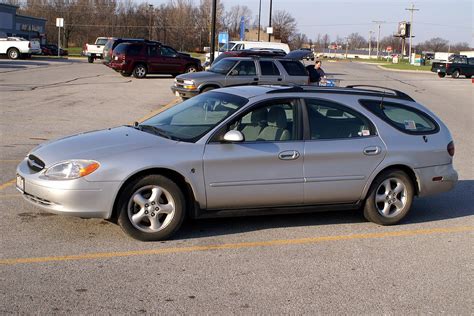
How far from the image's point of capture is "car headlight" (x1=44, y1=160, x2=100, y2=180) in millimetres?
5434

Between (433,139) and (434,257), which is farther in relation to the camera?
(433,139)

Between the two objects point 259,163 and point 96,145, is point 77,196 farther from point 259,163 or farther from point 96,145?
point 259,163

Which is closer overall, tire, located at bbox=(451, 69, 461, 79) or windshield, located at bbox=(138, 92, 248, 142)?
windshield, located at bbox=(138, 92, 248, 142)

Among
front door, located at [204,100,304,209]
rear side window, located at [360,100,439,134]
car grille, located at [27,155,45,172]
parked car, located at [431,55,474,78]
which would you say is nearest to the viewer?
car grille, located at [27,155,45,172]

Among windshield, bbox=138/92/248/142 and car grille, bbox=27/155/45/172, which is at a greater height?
windshield, bbox=138/92/248/142

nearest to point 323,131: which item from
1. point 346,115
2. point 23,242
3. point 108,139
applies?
point 346,115

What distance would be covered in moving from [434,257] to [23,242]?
3841 millimetres

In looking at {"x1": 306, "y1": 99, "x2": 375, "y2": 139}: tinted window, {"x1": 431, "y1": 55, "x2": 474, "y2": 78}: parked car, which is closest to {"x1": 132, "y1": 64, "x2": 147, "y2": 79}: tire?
{"x1": 306, "y1": 99, "x2": 375, "y2": 139}: tinted window

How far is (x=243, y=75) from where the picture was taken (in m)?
19.3

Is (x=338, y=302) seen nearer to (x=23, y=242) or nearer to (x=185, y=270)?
(x=185, y=270)

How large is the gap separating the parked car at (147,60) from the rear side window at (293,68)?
12338 mm

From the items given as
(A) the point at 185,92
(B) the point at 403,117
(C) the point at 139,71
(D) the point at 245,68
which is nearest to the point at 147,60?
(C) the point at 139,71

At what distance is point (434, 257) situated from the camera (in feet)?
18.4

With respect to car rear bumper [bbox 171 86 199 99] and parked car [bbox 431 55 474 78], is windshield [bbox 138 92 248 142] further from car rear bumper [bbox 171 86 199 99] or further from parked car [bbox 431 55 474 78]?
parked car [bbox 431 55 474 78]
